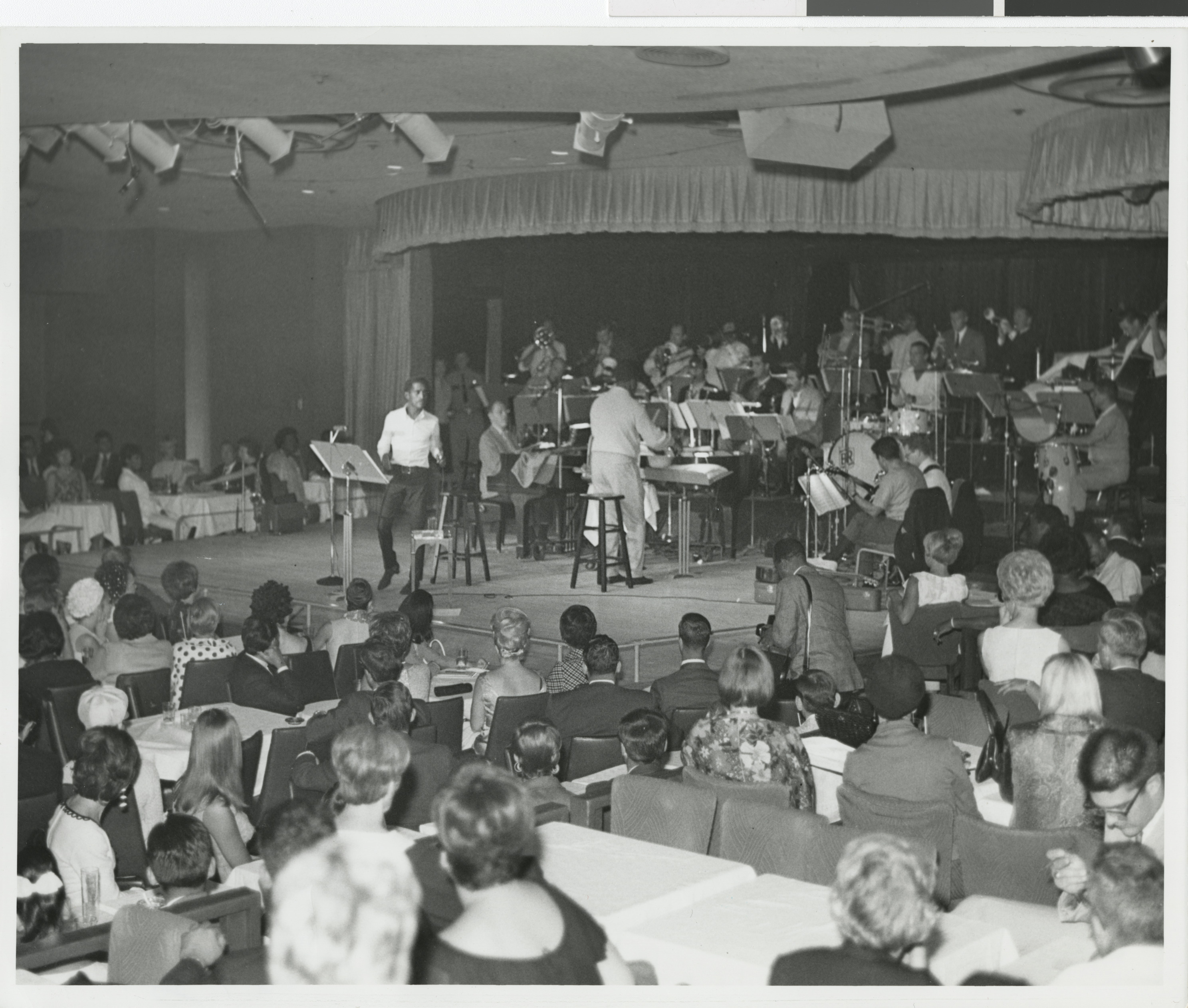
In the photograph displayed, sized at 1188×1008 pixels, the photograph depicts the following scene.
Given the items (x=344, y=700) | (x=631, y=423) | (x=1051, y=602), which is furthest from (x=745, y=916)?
(x=631, y=423)

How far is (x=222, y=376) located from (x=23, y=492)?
4.10m

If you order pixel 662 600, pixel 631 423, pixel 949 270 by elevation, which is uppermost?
pixel 949 270

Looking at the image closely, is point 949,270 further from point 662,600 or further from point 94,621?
point 94,621

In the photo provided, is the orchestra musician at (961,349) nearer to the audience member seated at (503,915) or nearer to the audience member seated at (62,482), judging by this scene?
the audience member seated at (62,482)

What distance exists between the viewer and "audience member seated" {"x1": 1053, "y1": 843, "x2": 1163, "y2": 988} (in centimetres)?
299

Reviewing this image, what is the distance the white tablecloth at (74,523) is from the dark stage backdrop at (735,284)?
510 cm

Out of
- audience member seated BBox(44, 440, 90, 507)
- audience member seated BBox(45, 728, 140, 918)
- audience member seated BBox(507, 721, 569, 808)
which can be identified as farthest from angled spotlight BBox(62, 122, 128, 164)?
audience member seated BBox(507, 721, 569, 808)

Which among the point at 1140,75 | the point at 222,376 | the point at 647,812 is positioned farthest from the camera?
the point at 222,376

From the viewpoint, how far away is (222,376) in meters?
16.1

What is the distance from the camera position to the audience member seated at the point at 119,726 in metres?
4.64

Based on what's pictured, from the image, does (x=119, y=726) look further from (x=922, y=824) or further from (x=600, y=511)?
(x=600, y=511)

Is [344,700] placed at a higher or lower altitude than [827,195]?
lower

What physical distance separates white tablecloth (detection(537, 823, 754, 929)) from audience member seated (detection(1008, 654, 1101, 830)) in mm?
974

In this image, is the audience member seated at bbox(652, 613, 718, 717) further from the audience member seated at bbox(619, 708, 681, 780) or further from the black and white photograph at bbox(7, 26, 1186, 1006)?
the audience member seated at bbox(619, 708, 681, 780)
